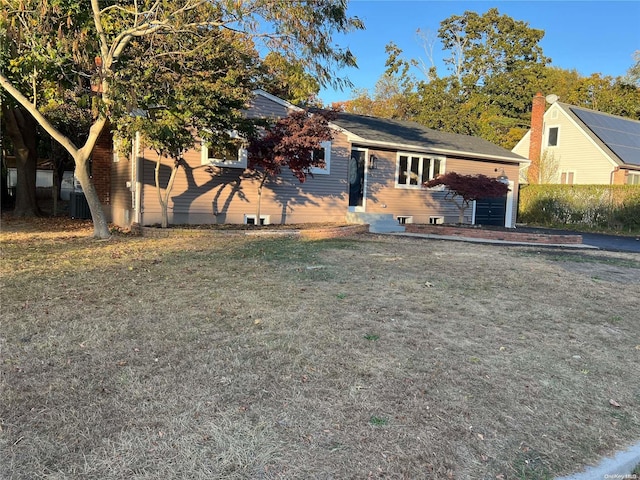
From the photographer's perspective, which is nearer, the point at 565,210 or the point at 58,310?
the point at 58,310

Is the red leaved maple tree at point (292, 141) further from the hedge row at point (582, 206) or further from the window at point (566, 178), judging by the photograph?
the window at point (566, 178)

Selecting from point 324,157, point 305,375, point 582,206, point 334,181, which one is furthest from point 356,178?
point 305,375

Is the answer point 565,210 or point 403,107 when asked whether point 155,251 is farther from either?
point 403,107

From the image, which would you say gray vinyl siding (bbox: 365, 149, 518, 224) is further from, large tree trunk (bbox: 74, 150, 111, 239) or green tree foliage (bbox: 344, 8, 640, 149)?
green tree foliage (bbox: 344, 8, 640, 149)

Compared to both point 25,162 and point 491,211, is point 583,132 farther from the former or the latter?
point 25,162

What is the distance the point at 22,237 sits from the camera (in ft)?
33.3

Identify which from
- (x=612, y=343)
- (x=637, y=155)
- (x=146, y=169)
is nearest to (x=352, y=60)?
(x=146, y=169)

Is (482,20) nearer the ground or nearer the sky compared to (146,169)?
nearer the sky

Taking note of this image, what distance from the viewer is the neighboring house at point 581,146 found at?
1003 inches

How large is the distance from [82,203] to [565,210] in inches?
780

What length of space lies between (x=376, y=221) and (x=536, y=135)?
1737cm

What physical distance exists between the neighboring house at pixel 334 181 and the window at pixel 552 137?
1085 centimetres

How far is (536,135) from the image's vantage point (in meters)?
28.2

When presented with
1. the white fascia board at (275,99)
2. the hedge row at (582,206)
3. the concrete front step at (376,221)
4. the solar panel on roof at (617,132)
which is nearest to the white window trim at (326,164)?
the white fascia board at (275,99)
